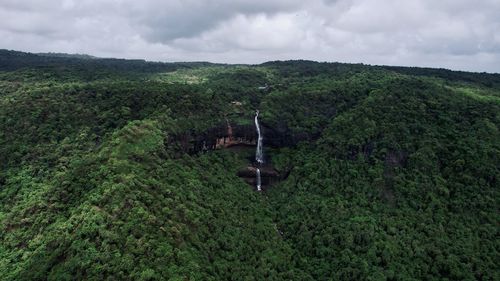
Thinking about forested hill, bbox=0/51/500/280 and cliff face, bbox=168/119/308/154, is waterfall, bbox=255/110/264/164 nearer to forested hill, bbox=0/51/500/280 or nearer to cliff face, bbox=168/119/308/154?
cliff face, bbox=168/119/308/154

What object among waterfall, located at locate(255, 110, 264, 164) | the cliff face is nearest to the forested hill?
the cliff face

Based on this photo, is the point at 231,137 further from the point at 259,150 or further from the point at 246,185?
the point at 246,185

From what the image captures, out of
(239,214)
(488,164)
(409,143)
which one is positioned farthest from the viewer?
(409,143)

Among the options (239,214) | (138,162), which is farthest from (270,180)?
(138,162)

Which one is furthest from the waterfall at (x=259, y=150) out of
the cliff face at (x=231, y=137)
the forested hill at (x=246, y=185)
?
the forested hill at (x=246, y=185)

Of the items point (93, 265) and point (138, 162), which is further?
point (138, 162)

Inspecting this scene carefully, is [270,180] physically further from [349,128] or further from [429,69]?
[429,69]

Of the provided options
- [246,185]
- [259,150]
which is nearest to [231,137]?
[259,150]

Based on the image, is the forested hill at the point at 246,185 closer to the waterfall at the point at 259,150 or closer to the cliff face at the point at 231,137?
Answer: the cliff face at the point at 231,137
